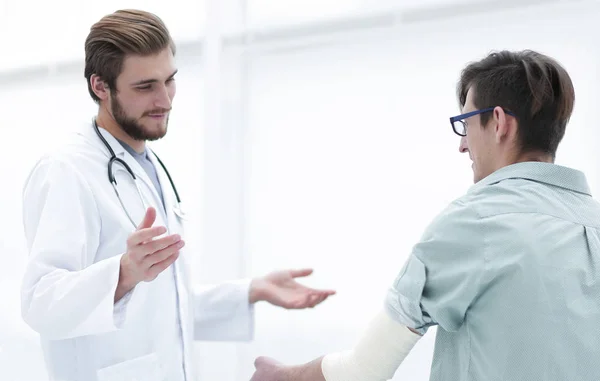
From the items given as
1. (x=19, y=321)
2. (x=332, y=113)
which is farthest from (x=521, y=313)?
(x=19, y=321)

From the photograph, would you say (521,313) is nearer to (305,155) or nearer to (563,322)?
(563,322)

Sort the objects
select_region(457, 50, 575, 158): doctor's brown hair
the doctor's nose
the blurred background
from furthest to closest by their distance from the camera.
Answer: the blurred background < the doctor's nose < select_region(457, 50, 575, 158): doctor's brown hair

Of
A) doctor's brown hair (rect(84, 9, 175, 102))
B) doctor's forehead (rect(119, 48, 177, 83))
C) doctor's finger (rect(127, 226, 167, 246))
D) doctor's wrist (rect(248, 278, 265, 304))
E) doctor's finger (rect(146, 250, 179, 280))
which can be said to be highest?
doctor's brown hair (rect(84, 9, 175, 102))

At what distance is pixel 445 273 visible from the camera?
127cm

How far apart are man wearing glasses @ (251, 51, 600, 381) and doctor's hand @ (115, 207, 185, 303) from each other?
46 cm

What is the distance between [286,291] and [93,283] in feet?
1.83

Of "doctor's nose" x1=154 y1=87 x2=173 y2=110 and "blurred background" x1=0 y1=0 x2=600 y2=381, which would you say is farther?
"blurred background" x1=0 y1=0 x2=600 y2=381

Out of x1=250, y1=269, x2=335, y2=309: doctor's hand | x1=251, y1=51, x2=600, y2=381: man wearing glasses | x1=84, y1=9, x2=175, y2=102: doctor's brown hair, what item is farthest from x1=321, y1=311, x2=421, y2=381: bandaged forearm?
x1=84, y1=9, x2=175, y2=102: doctor's brown hair

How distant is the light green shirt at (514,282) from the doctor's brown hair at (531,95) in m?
0.07

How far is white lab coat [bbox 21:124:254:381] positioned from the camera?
151 cm

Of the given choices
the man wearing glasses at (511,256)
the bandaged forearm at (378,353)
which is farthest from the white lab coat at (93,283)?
the man wearing glasses at (511,256)

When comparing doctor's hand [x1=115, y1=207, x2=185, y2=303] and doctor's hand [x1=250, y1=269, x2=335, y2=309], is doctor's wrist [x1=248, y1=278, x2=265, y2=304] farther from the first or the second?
doctor's hand [x1=115, y1=207, x2=185, y2=303]

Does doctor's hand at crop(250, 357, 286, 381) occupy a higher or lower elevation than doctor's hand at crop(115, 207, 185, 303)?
lower

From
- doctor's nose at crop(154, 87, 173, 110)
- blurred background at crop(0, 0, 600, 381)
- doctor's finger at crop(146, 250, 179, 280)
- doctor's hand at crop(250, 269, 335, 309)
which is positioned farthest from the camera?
blurred background at crop(0, 0, 600, 381)
